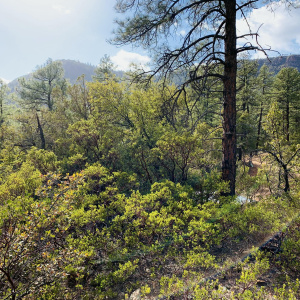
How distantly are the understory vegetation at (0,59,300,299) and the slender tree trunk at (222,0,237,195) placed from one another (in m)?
0.39

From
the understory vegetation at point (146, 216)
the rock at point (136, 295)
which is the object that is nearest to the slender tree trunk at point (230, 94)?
the understory vegetation at point (146, 216)

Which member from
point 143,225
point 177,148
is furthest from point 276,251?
point 177,148

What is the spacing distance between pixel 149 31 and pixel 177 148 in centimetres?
425

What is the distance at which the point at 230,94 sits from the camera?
5355 millimetres

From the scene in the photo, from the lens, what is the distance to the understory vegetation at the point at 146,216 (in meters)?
3.25

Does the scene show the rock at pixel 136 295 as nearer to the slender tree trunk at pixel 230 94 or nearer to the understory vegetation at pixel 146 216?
the understory vegetation at pixel 146 216

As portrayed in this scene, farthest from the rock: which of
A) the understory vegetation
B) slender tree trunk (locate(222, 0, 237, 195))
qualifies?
slender tree trunk (locate(222, 0, 237, 195))

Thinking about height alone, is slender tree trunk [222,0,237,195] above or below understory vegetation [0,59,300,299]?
above

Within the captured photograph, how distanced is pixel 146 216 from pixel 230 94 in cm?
409

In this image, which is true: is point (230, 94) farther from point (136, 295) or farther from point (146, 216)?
point (136, 295)

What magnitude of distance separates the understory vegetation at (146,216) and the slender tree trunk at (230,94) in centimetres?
39

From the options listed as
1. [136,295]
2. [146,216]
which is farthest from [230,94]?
[136,295]

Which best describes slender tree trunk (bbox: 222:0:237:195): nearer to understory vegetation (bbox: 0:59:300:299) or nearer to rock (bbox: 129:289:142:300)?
understory vegetation (bbox: 0:59:300:299)

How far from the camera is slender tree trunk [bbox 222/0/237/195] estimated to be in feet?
16.8
